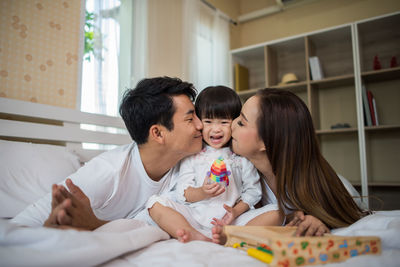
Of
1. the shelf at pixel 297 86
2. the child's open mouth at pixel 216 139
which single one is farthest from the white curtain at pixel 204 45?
the child's open mouth at pixel 216 139

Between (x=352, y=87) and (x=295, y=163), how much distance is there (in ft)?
8.72

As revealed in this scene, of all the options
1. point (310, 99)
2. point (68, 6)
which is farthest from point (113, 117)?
point (310, 99)

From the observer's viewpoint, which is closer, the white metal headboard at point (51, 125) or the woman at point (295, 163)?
the woman at point (295, 163)

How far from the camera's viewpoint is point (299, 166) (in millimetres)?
1226

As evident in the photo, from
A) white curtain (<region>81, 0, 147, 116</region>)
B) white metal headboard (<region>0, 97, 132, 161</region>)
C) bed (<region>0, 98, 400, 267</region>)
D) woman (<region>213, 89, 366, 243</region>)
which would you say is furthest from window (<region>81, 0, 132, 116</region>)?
woman (<region>213, 89, 366, 243</region>)

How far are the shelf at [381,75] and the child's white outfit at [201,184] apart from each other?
2254mm

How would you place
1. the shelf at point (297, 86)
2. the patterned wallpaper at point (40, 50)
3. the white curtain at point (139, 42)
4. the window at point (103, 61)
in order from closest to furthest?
the patterned wallpaper at point (40, 50) → the window at point (103, 61) → the white curtain at point (139, 42) → the shelf at point (297, 86)

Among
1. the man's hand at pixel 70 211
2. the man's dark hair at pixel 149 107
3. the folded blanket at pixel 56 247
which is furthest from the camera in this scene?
the man's dark hair at pixel 149 107

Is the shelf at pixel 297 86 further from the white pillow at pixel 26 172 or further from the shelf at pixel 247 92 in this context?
the white pillow at pixel 26 172

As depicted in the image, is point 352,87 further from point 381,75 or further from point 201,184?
point 201,184

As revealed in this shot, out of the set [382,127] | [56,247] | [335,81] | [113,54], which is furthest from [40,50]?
[382,127]

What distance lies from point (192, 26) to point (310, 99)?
5.00 ft

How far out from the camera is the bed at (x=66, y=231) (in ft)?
2.29

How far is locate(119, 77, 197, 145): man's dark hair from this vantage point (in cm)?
143
